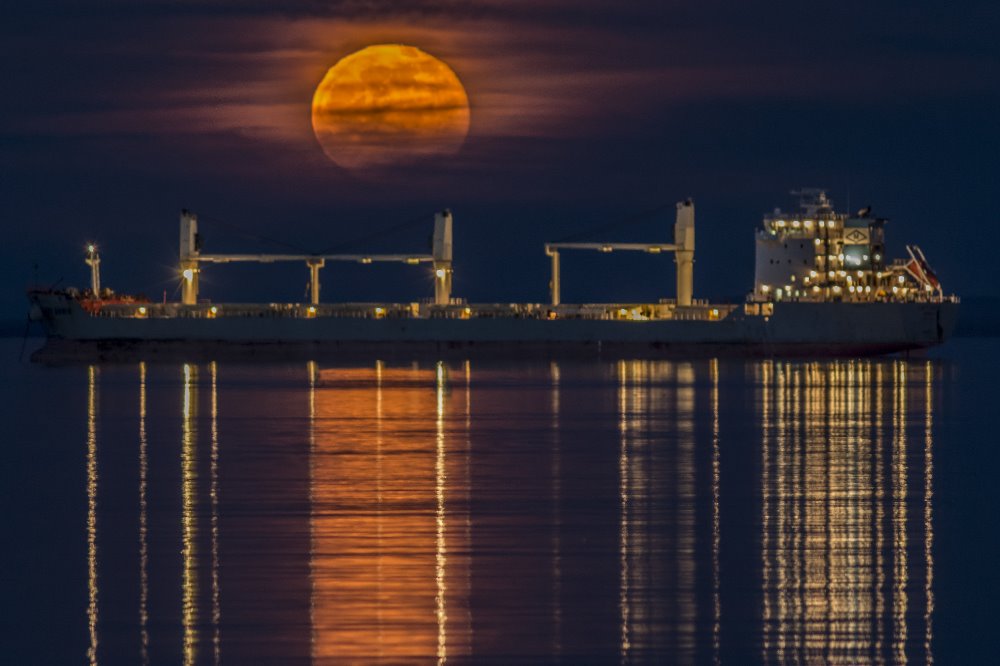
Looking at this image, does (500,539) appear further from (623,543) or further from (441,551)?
(623,543)

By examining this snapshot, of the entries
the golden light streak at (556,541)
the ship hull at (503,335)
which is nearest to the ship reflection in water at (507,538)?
the golden light streak at (556,541)

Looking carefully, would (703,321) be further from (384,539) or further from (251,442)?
(384,539)

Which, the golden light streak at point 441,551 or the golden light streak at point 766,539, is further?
the golden light streak at point 766,539

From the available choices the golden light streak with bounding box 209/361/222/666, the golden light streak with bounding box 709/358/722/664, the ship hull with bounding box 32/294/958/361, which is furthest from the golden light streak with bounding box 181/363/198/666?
the ship hull with bounding box 32/294/958/361

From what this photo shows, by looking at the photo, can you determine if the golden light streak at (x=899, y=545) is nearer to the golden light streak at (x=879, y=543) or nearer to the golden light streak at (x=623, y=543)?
the golden light streak at (x=879, y=543)

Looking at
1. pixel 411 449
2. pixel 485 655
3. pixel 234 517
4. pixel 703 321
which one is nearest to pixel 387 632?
pixel 485 655

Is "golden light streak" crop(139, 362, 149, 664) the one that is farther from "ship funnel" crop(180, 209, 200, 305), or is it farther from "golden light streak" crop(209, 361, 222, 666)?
"ship funnel" crop(180, 209, 200, 305)
